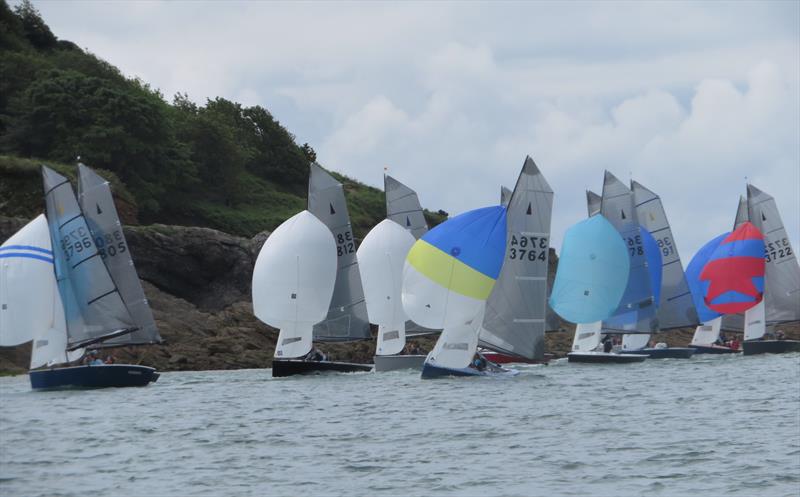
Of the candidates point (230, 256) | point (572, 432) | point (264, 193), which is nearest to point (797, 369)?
point (572, 432)

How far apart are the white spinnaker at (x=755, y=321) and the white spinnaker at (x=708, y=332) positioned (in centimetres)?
267

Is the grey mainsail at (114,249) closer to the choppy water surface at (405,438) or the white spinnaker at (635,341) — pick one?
the choppy water surface at (405,438)

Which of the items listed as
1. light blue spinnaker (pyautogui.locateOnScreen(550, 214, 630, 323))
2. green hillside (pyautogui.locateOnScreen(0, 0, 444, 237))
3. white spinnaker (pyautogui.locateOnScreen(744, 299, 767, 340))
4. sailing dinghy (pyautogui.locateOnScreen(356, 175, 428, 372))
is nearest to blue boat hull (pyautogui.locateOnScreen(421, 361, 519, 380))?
sailing dinghy (pyautogui.locateOnScreen(356, 175, 428, 372))

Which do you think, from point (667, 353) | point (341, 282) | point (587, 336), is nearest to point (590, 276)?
point (587, 336)

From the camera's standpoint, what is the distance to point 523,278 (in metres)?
50.4

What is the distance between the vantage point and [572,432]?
3375 cm

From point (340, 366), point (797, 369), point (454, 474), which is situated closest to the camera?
point (454, 474)

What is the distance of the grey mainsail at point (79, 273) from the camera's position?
4753 centimetres

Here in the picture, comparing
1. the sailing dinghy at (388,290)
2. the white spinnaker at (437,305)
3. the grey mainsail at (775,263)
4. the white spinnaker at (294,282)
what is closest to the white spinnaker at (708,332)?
the grey mainsail at (775,263)

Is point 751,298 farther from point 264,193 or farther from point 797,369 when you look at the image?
point 264,193

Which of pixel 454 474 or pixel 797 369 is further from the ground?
pixel 797 369

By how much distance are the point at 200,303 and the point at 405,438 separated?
43726mm

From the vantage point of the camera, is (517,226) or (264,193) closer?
(517,226)

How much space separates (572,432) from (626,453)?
13.2 ft
